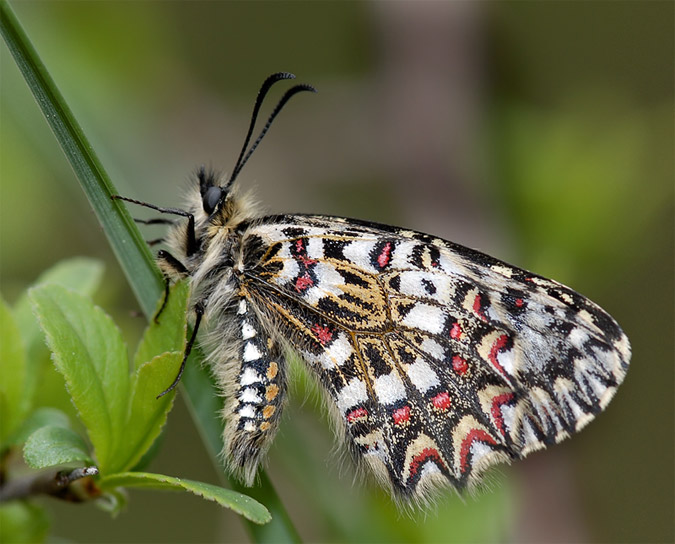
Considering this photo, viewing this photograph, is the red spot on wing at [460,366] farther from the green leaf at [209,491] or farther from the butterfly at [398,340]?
the green leaf at [209,491]

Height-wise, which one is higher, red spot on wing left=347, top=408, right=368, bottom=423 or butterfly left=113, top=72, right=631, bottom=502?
butterfly left=113, top=72, right=631, bottom=502

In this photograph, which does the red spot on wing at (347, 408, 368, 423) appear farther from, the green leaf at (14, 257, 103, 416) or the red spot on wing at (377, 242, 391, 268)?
the green leaf at (14, 257, 103, 416)

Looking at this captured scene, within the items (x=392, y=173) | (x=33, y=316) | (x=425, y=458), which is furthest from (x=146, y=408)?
(x=392, y=173)

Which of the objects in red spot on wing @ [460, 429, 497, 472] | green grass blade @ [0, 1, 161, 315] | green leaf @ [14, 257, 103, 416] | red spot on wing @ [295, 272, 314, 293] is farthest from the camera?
red spot on wing @ [295, 272, 314, 293]

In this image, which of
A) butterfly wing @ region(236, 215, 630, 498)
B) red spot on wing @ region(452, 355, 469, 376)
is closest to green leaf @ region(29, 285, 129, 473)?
butterfly wing @ region(236, 215, 630, 498)

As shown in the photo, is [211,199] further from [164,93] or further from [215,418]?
[164,93]

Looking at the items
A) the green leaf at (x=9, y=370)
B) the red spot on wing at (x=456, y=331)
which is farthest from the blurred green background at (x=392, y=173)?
the green leaf at (x=9, y=370)
